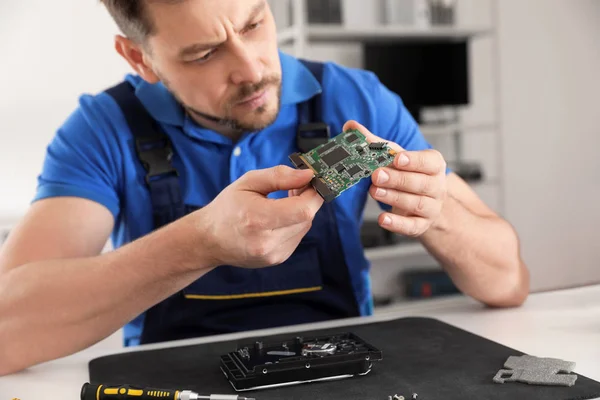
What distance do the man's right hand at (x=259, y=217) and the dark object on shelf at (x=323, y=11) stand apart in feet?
8.26

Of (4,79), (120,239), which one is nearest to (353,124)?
(120,239)

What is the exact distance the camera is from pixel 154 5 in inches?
54.2

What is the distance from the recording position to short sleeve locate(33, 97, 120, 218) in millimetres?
1460

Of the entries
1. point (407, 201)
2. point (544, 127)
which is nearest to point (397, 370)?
point (407, 201)

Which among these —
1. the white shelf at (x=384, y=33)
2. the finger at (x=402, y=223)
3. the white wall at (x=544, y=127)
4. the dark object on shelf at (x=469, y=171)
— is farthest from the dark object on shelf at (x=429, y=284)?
the finger at (x=402, y=223)

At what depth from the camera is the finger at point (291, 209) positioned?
102 cm

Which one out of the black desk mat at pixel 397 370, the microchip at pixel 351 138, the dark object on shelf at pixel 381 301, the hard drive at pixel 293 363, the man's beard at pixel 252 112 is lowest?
the dark object on shelf at pixel 381 301

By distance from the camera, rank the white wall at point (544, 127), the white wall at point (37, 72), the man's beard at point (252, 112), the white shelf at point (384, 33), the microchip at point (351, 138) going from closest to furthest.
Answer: the microchip at point (351, 138) < the man's beard at point (252, 112) < the white wall at point (37, 72) < the white shelf at point (384, 33) < the white wall at point (544, 127)

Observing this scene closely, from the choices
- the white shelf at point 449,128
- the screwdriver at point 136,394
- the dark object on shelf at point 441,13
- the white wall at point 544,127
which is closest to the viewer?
the screwdriver at point 136,394

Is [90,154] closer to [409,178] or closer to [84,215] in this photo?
[84,215]

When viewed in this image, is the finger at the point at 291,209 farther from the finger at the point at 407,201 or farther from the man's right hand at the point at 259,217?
the finger at the point at 407,201

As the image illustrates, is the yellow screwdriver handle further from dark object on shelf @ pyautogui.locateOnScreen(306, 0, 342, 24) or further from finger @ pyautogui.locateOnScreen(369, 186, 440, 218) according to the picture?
dark object on shelf @ pyautogui.locateOnScreen(306, 0, 342, 24)

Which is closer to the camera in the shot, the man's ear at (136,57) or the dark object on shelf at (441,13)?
the man's ear at (136,57)

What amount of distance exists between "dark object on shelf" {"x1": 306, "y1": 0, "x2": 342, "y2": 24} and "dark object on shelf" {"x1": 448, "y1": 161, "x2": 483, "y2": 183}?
0.94m
